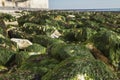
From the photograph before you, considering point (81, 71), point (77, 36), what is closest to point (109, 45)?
point (81, 71)

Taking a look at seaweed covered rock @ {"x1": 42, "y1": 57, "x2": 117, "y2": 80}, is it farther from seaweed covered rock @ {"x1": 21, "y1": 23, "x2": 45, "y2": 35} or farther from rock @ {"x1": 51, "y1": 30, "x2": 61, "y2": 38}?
seaweed covered rock @ {"x1": 21, "y1": 23, "x2": 45, "y2": 35}

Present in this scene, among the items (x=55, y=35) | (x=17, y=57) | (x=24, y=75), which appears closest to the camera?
(x=24, y=75)

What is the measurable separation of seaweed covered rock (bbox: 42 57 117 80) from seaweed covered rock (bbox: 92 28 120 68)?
394 centimetres

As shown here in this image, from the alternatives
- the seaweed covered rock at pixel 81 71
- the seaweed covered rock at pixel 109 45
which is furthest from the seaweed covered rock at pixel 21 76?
the seaweed covered rock at pixel 109 45

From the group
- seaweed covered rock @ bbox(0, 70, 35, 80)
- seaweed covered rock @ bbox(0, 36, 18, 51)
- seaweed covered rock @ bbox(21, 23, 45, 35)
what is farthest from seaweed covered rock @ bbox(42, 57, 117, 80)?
seaweed covered rock @ bbox(21, 23, 45, 35)

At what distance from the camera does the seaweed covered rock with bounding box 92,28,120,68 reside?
9.73 meters

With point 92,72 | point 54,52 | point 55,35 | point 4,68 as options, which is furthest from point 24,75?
point 55,35

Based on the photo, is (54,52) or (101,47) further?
(101,47)

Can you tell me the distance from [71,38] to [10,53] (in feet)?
18.2

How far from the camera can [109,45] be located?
33.3 ft

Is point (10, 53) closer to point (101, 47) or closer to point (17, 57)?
point (17, 57)

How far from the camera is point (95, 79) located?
220 inches

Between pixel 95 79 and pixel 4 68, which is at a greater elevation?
pixel 95 79

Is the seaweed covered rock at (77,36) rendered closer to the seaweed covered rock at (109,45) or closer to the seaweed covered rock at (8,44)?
the seaweed covered rock at (8,44)
